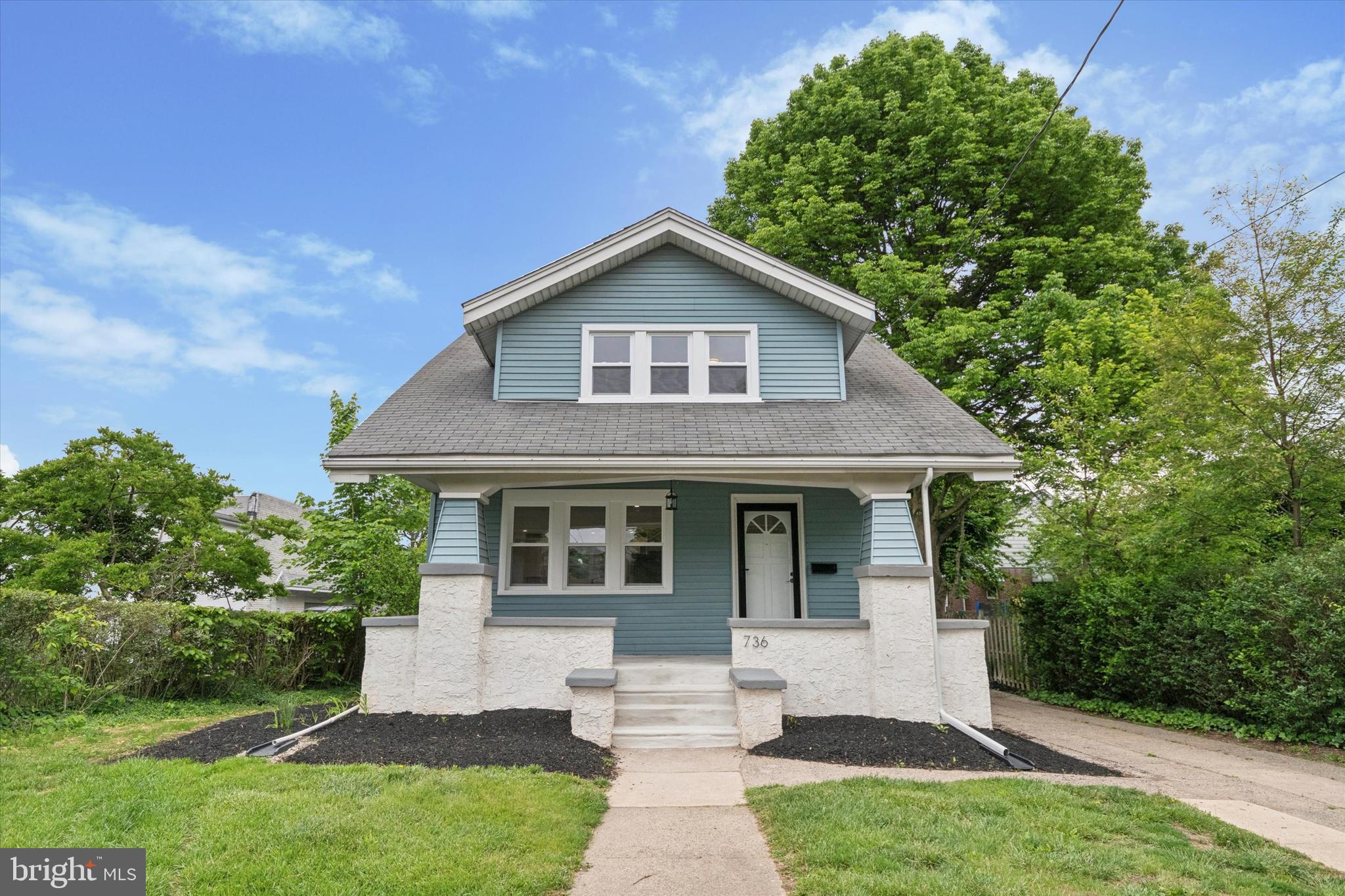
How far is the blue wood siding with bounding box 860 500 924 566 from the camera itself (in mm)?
8094

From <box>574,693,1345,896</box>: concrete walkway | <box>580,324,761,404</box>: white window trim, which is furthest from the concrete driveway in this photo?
<box>580,324,761,404</box>: white window trim

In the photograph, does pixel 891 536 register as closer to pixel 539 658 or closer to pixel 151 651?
pixel 539 658

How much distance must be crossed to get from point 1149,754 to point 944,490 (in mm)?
7583

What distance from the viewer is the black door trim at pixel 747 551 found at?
33.0 ft

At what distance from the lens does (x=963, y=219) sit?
16438mm

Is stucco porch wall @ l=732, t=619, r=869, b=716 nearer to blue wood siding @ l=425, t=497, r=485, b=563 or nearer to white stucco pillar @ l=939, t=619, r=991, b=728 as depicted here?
white stucco pillar @ l=939, t=619, r=991, b=728

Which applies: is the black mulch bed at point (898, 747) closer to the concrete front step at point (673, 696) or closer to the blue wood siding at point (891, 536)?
the concrete front step at point (673, 696)

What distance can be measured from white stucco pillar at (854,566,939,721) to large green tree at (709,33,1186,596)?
7257mm

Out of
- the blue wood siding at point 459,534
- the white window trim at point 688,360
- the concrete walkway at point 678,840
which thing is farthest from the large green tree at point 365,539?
the concrete walkway at point 678,840

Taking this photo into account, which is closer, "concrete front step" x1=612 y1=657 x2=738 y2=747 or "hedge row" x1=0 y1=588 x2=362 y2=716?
"concrete front step" x1=612 y1=657 x2=738 y2=747

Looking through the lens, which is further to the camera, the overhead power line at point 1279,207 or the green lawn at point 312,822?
the overhead power line at point 1279,207

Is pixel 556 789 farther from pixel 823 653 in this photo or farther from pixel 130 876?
pixel 823 653

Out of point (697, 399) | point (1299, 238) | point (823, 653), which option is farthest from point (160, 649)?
point (1299, 238)

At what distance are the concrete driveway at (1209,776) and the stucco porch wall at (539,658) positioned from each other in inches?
85.2
